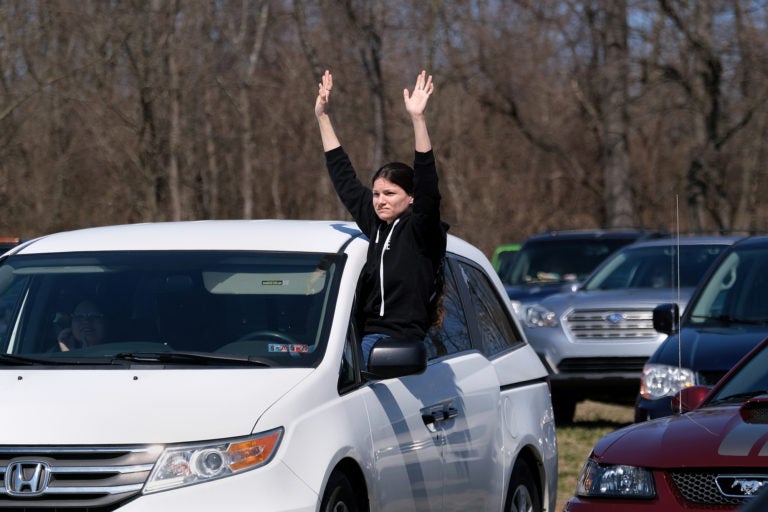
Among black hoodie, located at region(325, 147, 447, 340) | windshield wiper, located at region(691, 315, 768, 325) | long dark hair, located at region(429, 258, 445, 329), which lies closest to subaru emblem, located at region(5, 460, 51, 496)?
black hoodie, located at region(325, 147, 447, 340)

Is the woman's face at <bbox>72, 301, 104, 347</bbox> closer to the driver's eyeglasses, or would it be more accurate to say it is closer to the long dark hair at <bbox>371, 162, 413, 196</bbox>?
the driver's eyeglasses

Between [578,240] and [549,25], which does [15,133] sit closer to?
[578,240]

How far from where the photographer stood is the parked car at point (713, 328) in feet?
30.8

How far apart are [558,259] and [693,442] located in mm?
13400

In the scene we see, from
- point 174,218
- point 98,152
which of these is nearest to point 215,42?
point 98,152

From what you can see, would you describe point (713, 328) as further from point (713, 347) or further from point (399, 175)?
point (399, 175)

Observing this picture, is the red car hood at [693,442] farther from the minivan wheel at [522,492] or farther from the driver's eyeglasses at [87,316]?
the driver's eyeglasses at [87,316]

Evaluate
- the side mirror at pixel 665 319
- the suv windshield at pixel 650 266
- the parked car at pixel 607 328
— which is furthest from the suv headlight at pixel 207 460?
the suv windshield at pixel 650 266

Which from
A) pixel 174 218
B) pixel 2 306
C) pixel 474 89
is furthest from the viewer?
pixel 474 89

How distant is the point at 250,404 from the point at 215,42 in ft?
72.6

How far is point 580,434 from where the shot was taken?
529 inches

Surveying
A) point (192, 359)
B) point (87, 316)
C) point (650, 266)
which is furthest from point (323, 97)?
point (650, 266)

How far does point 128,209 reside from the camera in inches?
1048

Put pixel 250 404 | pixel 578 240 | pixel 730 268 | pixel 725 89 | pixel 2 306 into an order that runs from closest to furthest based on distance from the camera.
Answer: pixel 250 404 < pixel 2 306 < pixel 730 268 < pixel 578 240 < pixel 725 89
